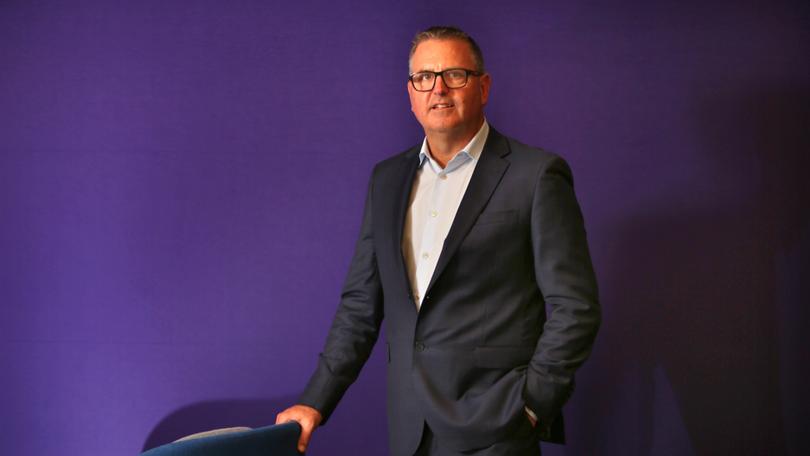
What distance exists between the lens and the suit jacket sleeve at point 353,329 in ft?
6.99

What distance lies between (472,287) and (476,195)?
239 millimetres

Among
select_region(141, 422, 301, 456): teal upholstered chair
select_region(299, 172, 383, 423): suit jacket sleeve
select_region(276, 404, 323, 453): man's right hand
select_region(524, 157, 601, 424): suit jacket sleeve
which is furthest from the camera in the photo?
select_region(299, 172, 383, 423): suit jacket sleeve

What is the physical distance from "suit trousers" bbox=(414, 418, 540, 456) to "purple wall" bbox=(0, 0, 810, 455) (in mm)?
792

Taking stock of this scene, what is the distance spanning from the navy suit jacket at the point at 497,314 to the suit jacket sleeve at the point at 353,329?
6cm

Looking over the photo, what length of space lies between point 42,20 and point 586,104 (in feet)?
6.33

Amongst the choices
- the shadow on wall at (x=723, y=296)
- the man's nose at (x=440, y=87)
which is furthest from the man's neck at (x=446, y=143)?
the shadow on wall at (x=723, y=296)

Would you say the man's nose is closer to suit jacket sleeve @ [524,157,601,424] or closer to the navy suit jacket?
the navy suit jacket

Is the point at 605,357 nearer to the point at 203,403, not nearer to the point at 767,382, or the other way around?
the point at 767,382

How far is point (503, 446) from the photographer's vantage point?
194 centimetres

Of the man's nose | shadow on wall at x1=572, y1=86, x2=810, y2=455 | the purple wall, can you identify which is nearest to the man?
the man's nose

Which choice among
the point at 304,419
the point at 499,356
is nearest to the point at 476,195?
the point at 499,356

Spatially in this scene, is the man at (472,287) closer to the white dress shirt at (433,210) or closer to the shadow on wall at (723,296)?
the white dress shirt at (433,210)

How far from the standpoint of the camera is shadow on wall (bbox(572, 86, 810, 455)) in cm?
267

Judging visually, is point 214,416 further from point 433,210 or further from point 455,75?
point 455,75
